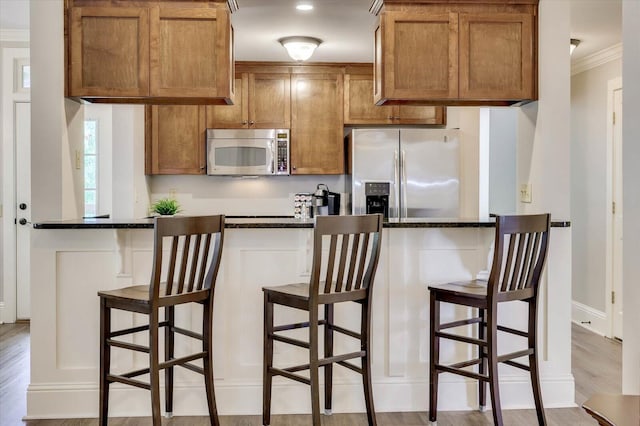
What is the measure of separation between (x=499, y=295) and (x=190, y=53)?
202cm

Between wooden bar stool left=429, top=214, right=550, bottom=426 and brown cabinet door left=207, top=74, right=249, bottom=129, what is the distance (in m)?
3.19

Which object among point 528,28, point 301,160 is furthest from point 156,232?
point 301,160

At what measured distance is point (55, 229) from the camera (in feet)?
9.26

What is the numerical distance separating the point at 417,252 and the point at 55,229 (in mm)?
1851

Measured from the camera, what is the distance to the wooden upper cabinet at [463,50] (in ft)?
10.2

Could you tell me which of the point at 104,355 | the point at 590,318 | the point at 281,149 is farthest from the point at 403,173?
the point at 104,355

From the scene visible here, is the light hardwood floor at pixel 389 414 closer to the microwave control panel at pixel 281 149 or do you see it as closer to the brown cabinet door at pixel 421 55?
the brown cabinet door at pixel 421 55

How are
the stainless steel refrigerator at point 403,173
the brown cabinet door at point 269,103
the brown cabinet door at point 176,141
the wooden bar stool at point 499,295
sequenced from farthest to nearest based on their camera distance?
1. the brown cabinet door at point 269,103
2. the brown cabinet door at point 176,141
3. the stainless steel refrigerator at point 403,173
4. the wooden bar stool at point 499,295

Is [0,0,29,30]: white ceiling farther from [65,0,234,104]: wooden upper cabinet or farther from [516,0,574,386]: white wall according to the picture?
[516,0,574,386]: white wall

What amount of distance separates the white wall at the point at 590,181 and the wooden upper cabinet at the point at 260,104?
106 inches

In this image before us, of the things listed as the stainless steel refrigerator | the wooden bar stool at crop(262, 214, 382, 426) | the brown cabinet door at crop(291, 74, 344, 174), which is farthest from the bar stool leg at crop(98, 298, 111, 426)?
the brown cabinet door at crop(291, 74, 344, 174)

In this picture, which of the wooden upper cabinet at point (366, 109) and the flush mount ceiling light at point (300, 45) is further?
the wooden upper cabinet at point (366, 109)

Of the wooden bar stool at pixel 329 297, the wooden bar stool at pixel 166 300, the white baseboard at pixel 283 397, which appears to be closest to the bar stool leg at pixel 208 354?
the wooden bar stool at pixel 166 300

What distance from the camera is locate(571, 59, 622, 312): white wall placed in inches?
190
